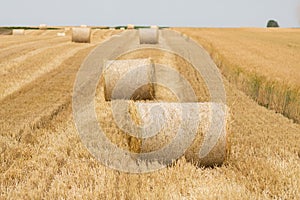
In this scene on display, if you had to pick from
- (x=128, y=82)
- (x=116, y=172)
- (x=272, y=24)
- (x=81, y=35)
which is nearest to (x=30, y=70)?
(x=128, y=82)

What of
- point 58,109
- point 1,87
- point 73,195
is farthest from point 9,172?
point 1,87

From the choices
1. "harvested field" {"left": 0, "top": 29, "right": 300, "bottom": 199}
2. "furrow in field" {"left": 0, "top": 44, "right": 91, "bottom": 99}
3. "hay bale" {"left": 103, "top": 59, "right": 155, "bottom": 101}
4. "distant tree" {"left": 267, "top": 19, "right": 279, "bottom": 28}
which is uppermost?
"hay bale" {"left": 103, "top": 59, "right": 155, "bottom": 101}

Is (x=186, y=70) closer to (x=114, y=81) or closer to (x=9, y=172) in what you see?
(x=114, y=81)

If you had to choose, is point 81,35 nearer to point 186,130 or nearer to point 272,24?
point 186,130

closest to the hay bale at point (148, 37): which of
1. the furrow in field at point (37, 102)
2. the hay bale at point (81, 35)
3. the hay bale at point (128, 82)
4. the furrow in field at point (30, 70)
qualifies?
the hay bale at point (81, 35)

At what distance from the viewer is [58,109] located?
7.47 m

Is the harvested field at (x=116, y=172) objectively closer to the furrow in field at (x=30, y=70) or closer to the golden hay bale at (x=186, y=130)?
the golden hay bale at (x=186, y=130)

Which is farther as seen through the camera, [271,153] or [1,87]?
[1,87]

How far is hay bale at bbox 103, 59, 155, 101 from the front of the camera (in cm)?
768

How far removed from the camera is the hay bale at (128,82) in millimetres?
7680

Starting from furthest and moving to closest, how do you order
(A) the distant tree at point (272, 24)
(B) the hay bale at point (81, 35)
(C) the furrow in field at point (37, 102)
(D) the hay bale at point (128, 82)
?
(A) the distant tree at point (272, 24) → (B) the hay bale at point (81, 35) → (D) the hay bale at point (128, 82) → (C) the furrow in field at point (37, 102)

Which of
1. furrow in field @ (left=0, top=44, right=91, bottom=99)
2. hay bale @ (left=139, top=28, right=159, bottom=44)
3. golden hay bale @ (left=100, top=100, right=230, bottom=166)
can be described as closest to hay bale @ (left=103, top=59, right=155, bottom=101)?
furrow in field @ (left=0, top=44, right=91, bottom=99)

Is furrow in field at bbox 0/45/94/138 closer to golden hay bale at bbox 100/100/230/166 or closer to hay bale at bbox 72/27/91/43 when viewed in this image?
golden hay bale at bbox 100/100/230/166

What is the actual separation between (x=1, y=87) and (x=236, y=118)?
5.70 m
